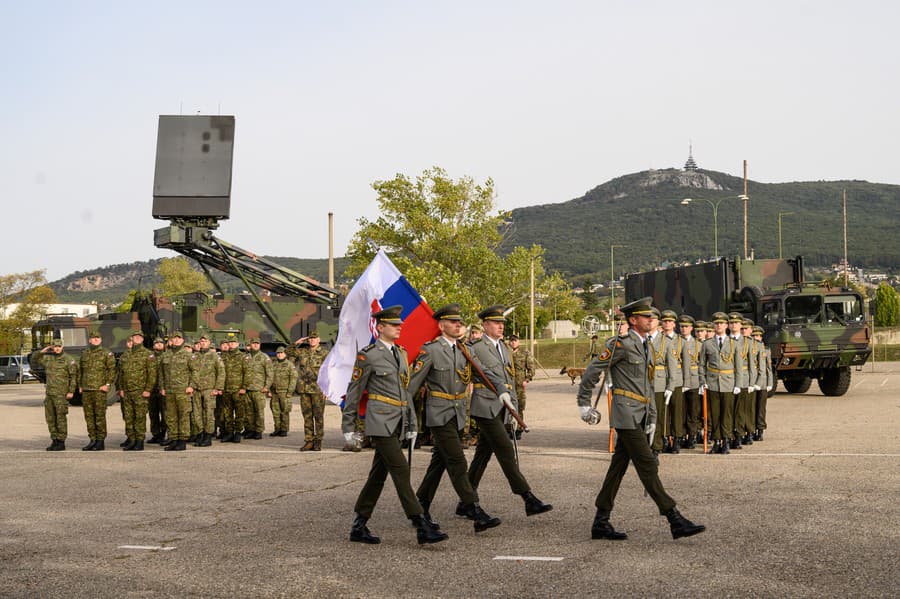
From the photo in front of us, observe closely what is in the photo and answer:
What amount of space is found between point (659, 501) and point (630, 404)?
0.79m

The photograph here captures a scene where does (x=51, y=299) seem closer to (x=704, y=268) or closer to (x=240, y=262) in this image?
(x=240, y=262)

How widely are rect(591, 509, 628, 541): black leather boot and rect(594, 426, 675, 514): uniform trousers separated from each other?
5cm

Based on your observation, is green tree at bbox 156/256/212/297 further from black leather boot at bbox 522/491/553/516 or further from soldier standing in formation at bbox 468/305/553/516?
black leather boot at bbox 522/491/553/516

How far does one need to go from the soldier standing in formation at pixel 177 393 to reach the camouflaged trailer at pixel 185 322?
11446mm

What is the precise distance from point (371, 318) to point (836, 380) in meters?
16.8

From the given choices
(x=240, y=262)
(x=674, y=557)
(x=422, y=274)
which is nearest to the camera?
(x=674, y=557)

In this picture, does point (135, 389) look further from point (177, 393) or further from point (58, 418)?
point (58, 418)

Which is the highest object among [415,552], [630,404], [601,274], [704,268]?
[601,274]

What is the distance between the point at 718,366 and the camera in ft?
43.7

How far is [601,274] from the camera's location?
165750mm

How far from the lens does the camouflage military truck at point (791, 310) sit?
21953 millimetres

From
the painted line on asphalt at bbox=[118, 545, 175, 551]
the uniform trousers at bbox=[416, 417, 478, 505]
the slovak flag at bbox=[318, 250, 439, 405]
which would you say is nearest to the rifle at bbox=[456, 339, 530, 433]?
the uniform trousers at bbox=[416, 417, 478, 505]

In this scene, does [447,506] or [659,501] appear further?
[447,506]

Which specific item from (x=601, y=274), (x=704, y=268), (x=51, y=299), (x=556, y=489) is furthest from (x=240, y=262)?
(x=601, y=274)
